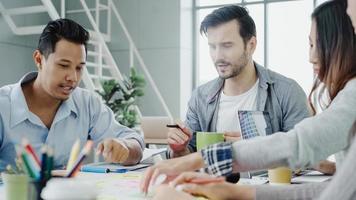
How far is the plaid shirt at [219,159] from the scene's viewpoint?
3.28ft

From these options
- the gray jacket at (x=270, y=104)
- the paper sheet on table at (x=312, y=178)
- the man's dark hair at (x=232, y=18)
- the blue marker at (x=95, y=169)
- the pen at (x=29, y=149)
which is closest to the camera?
the pen at (x=29, y=149)

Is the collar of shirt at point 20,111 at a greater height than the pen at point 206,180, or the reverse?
the collar of shirt at point 20,111

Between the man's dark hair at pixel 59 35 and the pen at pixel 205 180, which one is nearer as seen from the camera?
the pen at pixel 205 180

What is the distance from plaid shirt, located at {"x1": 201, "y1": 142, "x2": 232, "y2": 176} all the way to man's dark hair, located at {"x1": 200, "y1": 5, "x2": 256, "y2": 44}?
1441mm

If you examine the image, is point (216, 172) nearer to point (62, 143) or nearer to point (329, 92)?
point (329, 92)

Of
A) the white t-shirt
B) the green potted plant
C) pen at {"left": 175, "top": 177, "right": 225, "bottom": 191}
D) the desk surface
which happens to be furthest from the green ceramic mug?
the green potted plant

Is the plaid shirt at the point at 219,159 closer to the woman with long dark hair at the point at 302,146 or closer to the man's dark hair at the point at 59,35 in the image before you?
the woman with long dark hair at the point at 302,146

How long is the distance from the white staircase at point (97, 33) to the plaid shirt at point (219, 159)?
4.36 metres

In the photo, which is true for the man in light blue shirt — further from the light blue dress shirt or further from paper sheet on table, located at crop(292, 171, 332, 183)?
paper sheet on table, located at crop(292, 171, 332, 183)

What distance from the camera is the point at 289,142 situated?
3.21ft

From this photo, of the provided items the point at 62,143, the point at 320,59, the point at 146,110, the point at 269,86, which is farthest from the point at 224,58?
the point at 146,110

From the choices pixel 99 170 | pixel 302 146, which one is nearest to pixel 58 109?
pixel 99 170

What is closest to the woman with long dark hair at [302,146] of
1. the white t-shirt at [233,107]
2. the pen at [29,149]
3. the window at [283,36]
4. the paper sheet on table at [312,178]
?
the pen at [29,149]

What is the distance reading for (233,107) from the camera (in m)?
2.28
